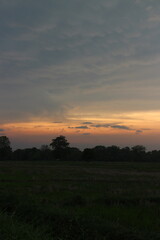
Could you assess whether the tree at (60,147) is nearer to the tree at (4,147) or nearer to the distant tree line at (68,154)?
the distant tree line at (68,154)

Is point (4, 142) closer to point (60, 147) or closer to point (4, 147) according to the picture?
point (4, 147)

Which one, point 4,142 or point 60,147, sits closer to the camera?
point 60,147

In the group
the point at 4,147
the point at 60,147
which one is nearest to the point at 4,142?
the point at 4,147

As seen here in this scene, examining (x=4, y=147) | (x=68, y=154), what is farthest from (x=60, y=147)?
(x=4, y=147)

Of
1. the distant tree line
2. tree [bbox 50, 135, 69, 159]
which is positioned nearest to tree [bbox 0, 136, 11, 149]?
the distant tree line

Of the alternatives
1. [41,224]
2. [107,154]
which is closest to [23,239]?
[41,224]

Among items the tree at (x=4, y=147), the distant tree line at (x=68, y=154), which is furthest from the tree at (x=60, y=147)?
the tree at (x=4, y=147)

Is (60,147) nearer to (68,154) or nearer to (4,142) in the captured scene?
(68,154)

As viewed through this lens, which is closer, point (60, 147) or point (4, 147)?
point (60, 147)

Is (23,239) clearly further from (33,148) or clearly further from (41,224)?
(33,148)

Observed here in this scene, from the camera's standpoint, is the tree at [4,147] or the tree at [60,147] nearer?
the tree at [60,147]

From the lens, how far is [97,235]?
7605 mm

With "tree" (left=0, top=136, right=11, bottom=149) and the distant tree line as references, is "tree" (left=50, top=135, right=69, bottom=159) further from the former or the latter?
"tree" (left=0, top=136, right=11, bottom=149)

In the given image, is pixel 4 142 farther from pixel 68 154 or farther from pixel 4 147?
pixel 68 154
